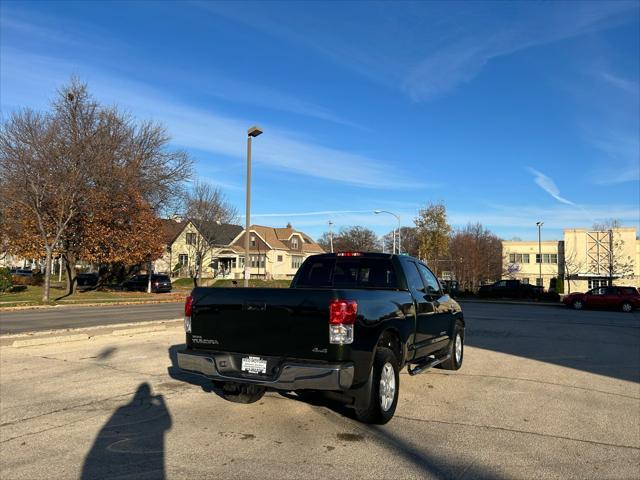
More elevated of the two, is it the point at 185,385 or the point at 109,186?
the point at 109,186

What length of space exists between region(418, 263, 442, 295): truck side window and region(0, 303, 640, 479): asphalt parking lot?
4.61 ft

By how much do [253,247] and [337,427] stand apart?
209ft

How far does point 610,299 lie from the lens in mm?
28703

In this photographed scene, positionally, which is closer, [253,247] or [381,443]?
[381,443]

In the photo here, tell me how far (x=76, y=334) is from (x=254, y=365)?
852 centimetres

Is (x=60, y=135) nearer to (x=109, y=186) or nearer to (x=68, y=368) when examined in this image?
(x=109, y=186)

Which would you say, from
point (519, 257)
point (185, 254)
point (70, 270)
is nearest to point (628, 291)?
point (70, 270)

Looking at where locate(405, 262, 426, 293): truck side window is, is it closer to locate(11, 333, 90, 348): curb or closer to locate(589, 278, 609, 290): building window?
locate(11, 333, 90, 348): curb

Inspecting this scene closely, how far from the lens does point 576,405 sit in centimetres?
651

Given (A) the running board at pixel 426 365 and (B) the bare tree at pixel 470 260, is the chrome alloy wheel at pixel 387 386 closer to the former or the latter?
(A) the running board at pixel 426 365

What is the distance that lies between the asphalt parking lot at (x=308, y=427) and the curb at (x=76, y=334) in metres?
1.87

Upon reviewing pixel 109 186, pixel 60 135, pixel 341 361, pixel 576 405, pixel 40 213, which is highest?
pixel 60 135

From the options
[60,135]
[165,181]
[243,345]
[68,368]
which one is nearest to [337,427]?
[243,345]

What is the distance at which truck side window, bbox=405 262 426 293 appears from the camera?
7.07 metres
